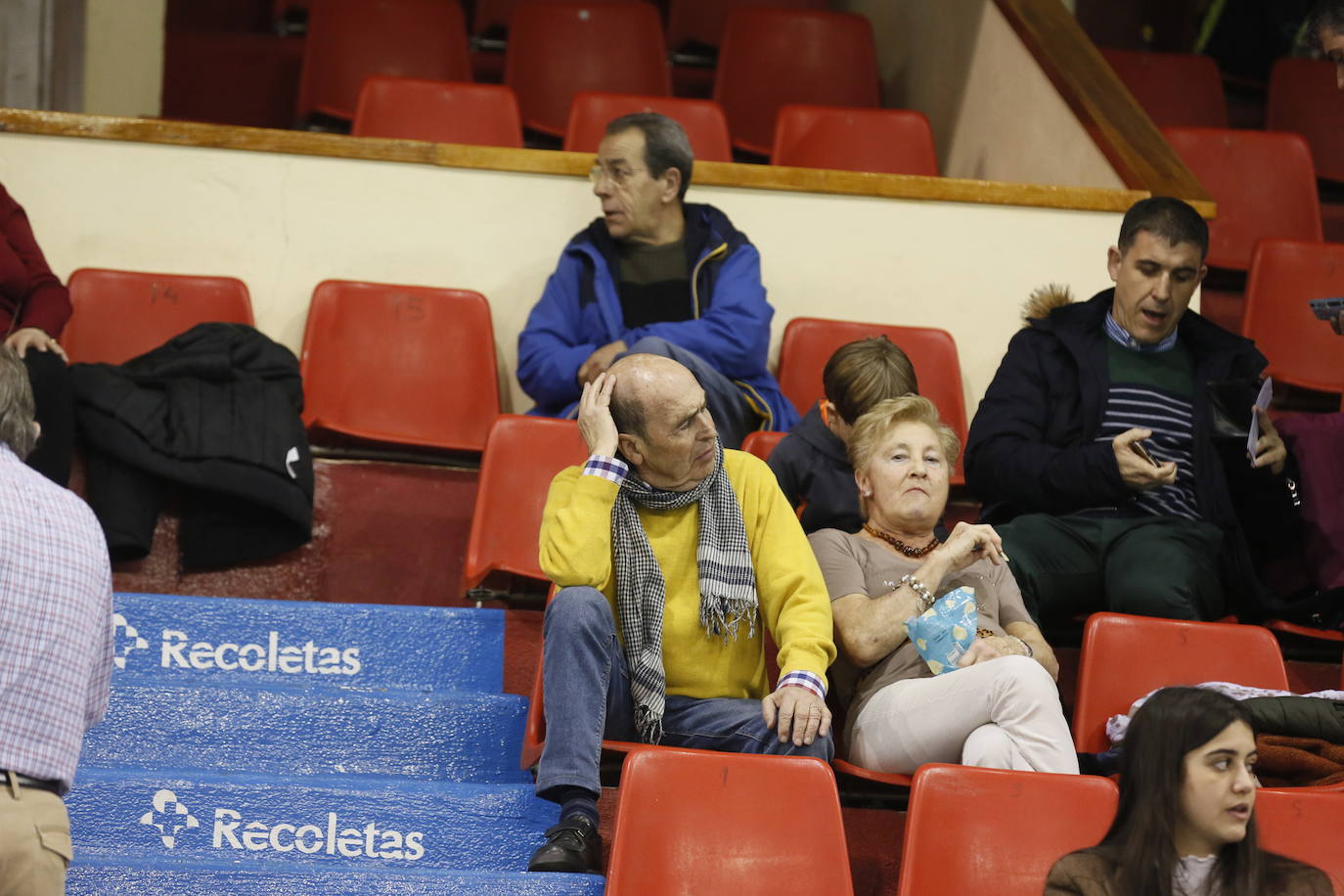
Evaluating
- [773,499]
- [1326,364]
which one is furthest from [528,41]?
[773,499]

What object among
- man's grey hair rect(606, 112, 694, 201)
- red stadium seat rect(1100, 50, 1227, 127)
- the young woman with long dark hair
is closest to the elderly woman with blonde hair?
the young woman with long dark hair

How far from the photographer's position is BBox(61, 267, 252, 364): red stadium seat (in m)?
3.31

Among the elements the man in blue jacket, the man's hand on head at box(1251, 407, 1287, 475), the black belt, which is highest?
the man in blue jacket

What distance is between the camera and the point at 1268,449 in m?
2.87

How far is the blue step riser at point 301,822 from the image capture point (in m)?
2.12

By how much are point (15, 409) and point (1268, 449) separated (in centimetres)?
200

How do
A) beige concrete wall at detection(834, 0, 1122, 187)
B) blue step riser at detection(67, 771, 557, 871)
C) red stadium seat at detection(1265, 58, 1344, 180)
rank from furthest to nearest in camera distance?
red stadium seat at detection(1265, 58, 1344, 180), beige concrete wall at detection(834, 0, 1122, 187), blue step riser at detection(67, 771, 557, 871)

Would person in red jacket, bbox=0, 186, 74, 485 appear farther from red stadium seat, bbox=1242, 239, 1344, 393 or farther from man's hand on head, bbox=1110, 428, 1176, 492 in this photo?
red stadium seat, bbox=1242, 239, 1344, 393

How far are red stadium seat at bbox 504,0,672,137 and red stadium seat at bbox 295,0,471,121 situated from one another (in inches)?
6.7

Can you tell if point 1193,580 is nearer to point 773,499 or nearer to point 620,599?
point 773,499

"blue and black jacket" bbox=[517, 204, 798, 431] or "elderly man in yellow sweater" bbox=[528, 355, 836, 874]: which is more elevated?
"blue and black jacket" bbox=[517, 204, 798, 431]

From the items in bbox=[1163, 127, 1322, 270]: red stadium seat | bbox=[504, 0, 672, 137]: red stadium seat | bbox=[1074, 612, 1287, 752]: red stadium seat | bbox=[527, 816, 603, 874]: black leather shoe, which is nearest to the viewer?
bbox=[527, 816, 603, 874]: black leather shoe

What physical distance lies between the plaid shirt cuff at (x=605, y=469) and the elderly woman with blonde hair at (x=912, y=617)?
352 millimetres

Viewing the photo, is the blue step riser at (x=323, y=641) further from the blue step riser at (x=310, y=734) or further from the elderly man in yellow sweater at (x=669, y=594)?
the elderly man in yellow sweater at (x=669, y=594)
